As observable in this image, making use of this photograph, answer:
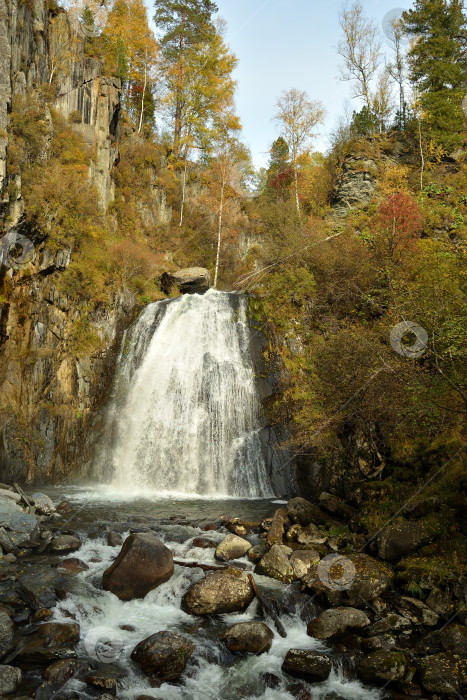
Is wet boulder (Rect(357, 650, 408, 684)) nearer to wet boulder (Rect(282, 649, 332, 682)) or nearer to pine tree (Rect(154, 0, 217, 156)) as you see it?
wet boulder (Rect(282, 649, 332, 682))

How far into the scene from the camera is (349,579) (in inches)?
313

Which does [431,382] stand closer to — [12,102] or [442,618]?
[442,618]

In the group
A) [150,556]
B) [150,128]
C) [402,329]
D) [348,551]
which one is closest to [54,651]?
[150,556]

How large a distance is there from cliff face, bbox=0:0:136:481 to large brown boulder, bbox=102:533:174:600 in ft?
28.3

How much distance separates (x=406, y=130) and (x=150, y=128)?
19906mm

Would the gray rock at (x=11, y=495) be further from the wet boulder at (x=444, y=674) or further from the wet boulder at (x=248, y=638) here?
the wet boulder at (x=444, y=674)

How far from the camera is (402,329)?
962 cm

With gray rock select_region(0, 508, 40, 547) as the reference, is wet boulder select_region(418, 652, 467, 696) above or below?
below

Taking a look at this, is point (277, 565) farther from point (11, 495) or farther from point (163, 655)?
point (11, 495)

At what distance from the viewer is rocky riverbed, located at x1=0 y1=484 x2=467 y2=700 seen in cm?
580

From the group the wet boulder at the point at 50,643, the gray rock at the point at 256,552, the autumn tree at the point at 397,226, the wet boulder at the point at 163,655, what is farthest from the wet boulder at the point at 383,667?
the autumn tree at the point at 397,226

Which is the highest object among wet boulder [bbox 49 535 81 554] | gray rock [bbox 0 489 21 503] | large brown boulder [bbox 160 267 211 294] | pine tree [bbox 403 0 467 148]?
pine tree [bbox 403 0 467 148]

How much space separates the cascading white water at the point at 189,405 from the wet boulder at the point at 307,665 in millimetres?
9335

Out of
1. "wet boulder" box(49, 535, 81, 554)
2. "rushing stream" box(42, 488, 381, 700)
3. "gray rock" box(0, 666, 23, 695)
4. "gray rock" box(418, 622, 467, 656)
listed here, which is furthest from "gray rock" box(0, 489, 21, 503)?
"gray rock" box(418, 622, 467, 656)
